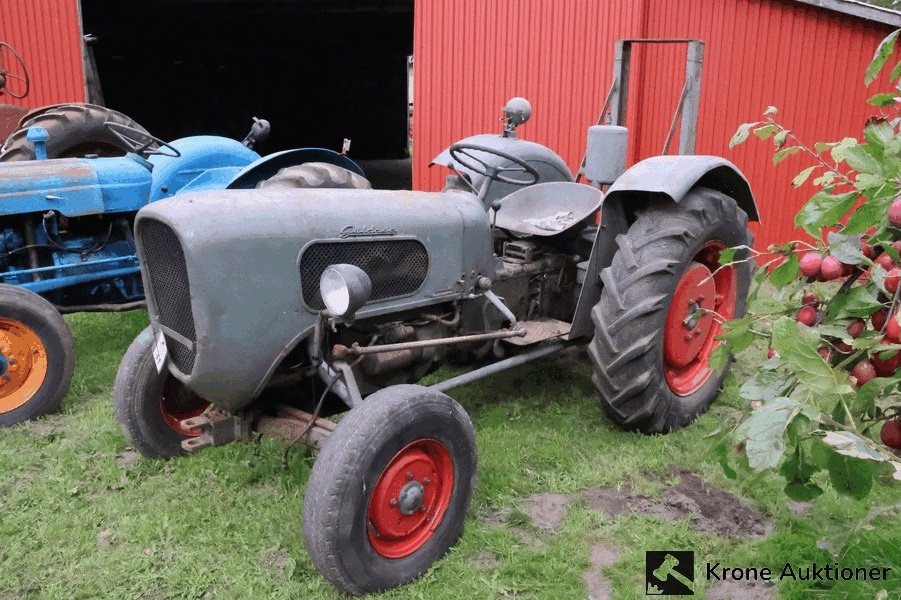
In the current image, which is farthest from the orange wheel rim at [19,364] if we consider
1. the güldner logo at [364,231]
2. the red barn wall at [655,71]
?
the red barn wall at [655,71]

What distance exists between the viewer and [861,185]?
1.21 meters

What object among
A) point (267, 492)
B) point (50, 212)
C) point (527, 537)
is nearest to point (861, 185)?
point (527, 537)

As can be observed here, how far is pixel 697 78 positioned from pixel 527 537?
3.53 m

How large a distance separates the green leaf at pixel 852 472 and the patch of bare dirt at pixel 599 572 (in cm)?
141

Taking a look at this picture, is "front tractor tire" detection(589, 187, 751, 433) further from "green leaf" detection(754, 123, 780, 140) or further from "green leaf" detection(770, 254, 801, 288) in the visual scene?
"green leaf" detection(770, 254, 801, 288)

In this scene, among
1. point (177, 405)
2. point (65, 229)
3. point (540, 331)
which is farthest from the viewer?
point (65, 229)

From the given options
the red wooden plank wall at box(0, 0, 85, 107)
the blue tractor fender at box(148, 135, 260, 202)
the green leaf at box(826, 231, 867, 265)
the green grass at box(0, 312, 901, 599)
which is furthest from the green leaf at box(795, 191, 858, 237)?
the red wooden plank wall at box(0, 0, 85, 107)

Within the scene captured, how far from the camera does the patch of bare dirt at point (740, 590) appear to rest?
2.40 m

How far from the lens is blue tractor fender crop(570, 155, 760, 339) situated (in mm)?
3332

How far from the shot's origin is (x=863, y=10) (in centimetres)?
592

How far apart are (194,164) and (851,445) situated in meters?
4.61

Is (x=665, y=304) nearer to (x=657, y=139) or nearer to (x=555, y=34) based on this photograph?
(x=657, y=139)

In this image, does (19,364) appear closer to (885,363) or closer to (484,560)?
(484,560)

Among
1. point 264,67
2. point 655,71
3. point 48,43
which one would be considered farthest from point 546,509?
point 264,67
